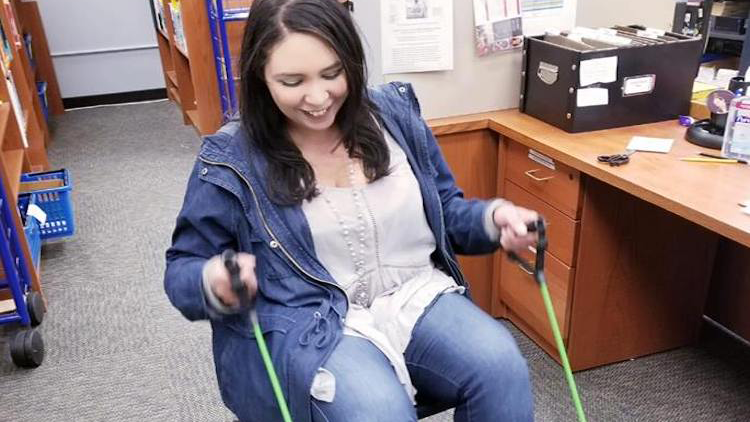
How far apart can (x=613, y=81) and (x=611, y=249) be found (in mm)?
435

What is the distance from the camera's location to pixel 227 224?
43.3 inches

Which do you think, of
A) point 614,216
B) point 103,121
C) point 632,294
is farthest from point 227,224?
point 103,121

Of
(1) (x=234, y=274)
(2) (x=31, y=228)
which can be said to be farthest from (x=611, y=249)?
(2) (x=31, y=228)

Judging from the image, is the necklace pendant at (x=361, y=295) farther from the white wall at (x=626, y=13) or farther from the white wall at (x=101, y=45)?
the white wall at (x=101, y=45)

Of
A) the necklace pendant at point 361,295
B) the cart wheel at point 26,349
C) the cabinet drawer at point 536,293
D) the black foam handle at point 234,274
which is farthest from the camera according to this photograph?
the cart wheel at point 26,349

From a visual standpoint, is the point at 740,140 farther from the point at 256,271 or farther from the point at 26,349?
the point at 26,349

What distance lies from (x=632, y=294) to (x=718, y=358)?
385 mm

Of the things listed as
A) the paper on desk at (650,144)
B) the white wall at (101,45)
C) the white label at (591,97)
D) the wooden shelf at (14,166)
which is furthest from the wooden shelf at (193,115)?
the paper on desk at (650,144)

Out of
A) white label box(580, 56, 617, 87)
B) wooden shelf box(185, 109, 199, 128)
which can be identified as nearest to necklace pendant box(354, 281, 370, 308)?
white label box(580, 56, 617, 87)

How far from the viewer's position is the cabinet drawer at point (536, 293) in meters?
1.82

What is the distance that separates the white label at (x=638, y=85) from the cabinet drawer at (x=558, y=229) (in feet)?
→ 1.14

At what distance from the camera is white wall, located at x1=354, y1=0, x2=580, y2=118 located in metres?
1.76

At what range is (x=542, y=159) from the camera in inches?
69.4

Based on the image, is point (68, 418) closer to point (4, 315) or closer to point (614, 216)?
point (4, 315)
